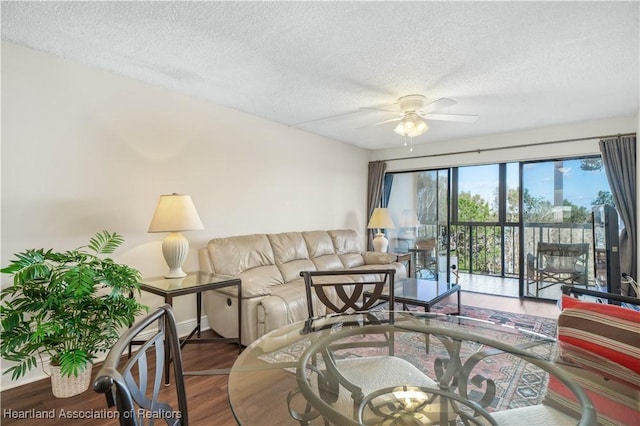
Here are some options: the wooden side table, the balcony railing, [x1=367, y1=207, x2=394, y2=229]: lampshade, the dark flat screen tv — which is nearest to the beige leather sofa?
the wooden side table

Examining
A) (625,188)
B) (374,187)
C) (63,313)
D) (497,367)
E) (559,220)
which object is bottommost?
(497,367)

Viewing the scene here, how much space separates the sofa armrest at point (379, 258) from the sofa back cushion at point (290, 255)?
114 cm

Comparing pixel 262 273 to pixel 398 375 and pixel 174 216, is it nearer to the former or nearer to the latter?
pixel 174 216

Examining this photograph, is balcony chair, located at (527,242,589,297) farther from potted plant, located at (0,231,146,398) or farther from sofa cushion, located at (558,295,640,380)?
potted plant, located at (0,231,146,398)

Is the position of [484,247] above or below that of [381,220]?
below

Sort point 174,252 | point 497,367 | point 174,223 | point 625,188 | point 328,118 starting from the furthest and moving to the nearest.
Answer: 1. point 328,118
2. point 625,188
3. point 174,252
4. point 174,223
5. point 497,367

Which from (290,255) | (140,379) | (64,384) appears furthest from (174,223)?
(140,379)

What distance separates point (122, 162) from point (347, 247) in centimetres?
319

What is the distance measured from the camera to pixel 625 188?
3.84m

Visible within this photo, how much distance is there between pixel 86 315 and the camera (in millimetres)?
2061

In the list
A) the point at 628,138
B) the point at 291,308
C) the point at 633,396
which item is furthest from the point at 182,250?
the point at 628,138

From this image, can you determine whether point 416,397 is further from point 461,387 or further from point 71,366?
point 71,366

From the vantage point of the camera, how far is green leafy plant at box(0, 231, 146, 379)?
1892mm

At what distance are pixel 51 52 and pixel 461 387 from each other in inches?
138
